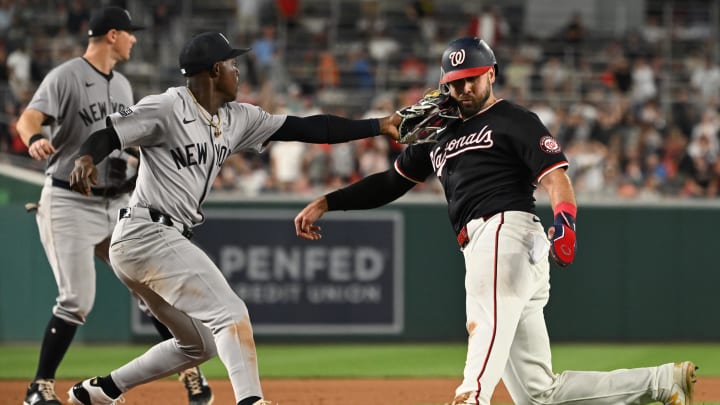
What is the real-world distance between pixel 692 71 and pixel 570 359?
932 centimetres

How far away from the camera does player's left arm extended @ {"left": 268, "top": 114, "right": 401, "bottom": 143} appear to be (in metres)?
5.58

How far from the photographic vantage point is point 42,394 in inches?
250

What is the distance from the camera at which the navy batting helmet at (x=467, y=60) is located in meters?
5.03

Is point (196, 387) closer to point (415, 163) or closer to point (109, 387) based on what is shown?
point (109, 387)

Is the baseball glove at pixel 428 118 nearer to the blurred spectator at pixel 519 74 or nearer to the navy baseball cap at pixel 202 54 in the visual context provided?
the navy baseball cap at pixel 202 54

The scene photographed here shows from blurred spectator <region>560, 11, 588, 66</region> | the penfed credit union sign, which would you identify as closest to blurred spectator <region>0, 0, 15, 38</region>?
the penfed credit union sign

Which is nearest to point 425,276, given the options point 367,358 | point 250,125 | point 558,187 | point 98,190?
point 367,358

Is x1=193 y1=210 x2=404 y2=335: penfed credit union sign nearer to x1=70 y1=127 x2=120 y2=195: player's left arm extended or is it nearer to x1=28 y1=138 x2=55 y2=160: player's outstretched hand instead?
x1=28 y1=138 x2=55 y2=160: player's outstretched hand

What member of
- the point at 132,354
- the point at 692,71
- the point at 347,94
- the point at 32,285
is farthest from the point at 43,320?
the point at 692,71

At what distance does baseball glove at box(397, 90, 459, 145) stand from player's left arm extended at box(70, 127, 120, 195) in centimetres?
136

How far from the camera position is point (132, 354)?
10.5 meters

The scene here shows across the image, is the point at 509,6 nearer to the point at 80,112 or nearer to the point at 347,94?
the point at 347,94

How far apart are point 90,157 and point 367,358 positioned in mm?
6123

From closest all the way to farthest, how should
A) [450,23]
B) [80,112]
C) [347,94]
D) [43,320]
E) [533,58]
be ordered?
[80,112] < [43,320] < [347,94] < [533,58] < [450,23]
